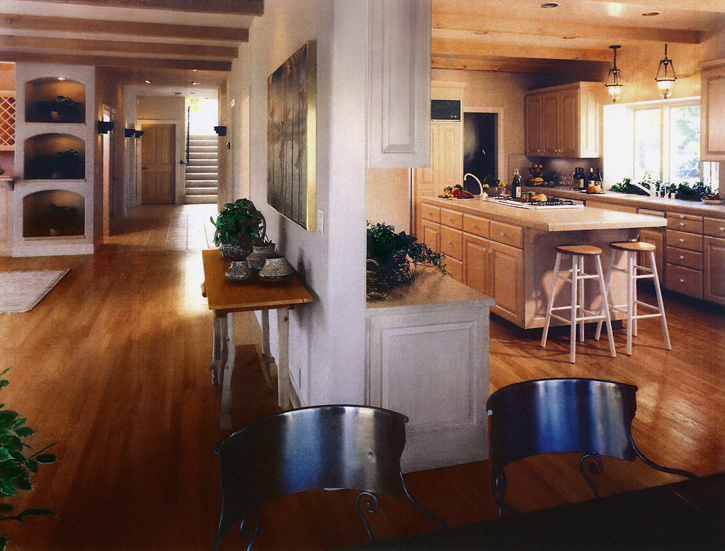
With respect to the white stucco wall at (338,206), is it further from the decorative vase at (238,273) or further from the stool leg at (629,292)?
the stool leg at (629,292)

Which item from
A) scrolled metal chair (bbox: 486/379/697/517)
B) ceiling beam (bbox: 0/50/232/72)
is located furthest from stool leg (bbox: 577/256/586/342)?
ceiling beam (bbox: 0/50/232/72)

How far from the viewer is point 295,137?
10.5 ft

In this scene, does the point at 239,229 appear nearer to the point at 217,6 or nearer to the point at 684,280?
the point at 217,6

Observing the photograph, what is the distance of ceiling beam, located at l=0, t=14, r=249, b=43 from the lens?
237 inches

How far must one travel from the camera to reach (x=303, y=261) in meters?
3.44

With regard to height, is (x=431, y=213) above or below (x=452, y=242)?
above

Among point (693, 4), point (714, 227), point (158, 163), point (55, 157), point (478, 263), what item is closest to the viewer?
point (693, 4)

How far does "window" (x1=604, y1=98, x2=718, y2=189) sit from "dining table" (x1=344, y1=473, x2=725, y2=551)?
21.7 feet

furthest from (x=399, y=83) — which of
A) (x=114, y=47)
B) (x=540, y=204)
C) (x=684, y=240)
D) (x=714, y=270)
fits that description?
(x=114, y=47)

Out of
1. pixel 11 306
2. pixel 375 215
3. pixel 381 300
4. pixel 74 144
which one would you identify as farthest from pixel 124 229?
pixel 381 300

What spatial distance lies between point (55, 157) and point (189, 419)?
7.43m

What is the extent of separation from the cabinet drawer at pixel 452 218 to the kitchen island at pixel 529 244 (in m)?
0.20

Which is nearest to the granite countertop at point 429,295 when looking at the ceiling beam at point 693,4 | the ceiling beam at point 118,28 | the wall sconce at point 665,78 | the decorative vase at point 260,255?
the decorative vase at point 260,255

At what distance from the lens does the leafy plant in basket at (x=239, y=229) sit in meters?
3.92
